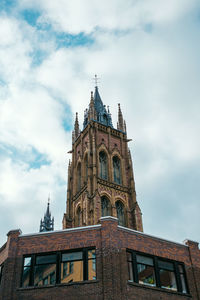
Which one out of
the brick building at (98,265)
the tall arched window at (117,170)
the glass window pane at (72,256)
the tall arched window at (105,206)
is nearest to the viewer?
the brick building at (98,265)

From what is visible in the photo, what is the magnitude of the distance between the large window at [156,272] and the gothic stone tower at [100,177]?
79.4 feet

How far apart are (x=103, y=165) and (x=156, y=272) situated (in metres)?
35.2

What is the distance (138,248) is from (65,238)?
387cm

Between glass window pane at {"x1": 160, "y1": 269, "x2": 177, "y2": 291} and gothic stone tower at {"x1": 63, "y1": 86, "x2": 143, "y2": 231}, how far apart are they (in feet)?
79.7

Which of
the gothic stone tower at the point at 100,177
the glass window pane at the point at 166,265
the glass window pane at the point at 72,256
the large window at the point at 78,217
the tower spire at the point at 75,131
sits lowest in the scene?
the glass window pane at the point at 166,265

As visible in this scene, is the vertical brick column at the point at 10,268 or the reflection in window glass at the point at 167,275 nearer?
the vertical brick column at the point at 10,268

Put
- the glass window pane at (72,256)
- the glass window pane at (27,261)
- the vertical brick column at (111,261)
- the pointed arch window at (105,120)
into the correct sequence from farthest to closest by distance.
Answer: the pointed arch window at (105,120) < the glass window pane at (27,261) < the glass window pane at (72,256) < the vertical brick column at (111,261)

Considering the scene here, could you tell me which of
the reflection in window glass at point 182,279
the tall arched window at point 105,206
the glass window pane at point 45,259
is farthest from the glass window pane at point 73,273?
the tall arched window at point 105,206

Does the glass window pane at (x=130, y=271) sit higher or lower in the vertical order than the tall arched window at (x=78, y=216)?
lower

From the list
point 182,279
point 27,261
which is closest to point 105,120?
point 182,279

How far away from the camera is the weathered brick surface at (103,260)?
711 inches

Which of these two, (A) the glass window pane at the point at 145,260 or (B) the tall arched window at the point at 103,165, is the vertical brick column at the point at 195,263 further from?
(B) the tall arched window at the point at 103,165

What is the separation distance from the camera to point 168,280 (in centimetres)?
1997

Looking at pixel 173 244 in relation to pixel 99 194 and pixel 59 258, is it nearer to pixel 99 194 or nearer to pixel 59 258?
pixel 59 258
